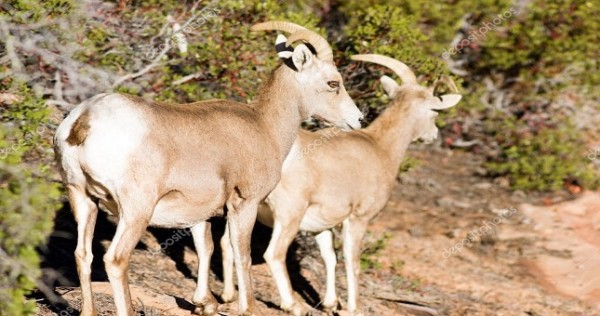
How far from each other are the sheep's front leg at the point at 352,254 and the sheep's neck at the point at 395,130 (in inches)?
41.4

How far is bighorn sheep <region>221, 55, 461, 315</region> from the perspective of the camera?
9453mm

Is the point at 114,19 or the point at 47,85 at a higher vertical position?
the point at 114,19

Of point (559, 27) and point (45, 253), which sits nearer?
point (45, 253)

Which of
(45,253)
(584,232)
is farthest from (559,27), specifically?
(45,253)

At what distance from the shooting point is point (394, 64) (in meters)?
11.0

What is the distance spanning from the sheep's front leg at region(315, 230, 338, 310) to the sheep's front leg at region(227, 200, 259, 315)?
2.26 metres

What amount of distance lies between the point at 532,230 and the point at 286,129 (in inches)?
344

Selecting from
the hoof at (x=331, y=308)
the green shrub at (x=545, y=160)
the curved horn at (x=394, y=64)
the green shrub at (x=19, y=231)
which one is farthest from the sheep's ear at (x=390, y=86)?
the green shrub at (x=545, y=160)

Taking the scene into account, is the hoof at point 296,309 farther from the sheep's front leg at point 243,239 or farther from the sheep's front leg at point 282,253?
the sheep's front leg at point 243,239

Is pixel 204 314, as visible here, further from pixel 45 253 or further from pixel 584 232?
pixel 584 232

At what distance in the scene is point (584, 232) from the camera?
15789 millimetres

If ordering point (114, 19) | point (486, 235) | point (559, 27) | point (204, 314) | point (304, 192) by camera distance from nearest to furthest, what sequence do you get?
point (204, 314), point (304, 192), point (114, 19), point (486, 235), point (559, 27)

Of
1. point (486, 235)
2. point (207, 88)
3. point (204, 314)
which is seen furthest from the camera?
point (486, 235)

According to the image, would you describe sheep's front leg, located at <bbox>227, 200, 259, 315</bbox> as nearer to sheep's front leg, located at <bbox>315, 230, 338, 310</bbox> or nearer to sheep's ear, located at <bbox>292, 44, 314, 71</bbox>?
sheep's ear, located at <bbox>292, 44, 314, 71</bbox>
